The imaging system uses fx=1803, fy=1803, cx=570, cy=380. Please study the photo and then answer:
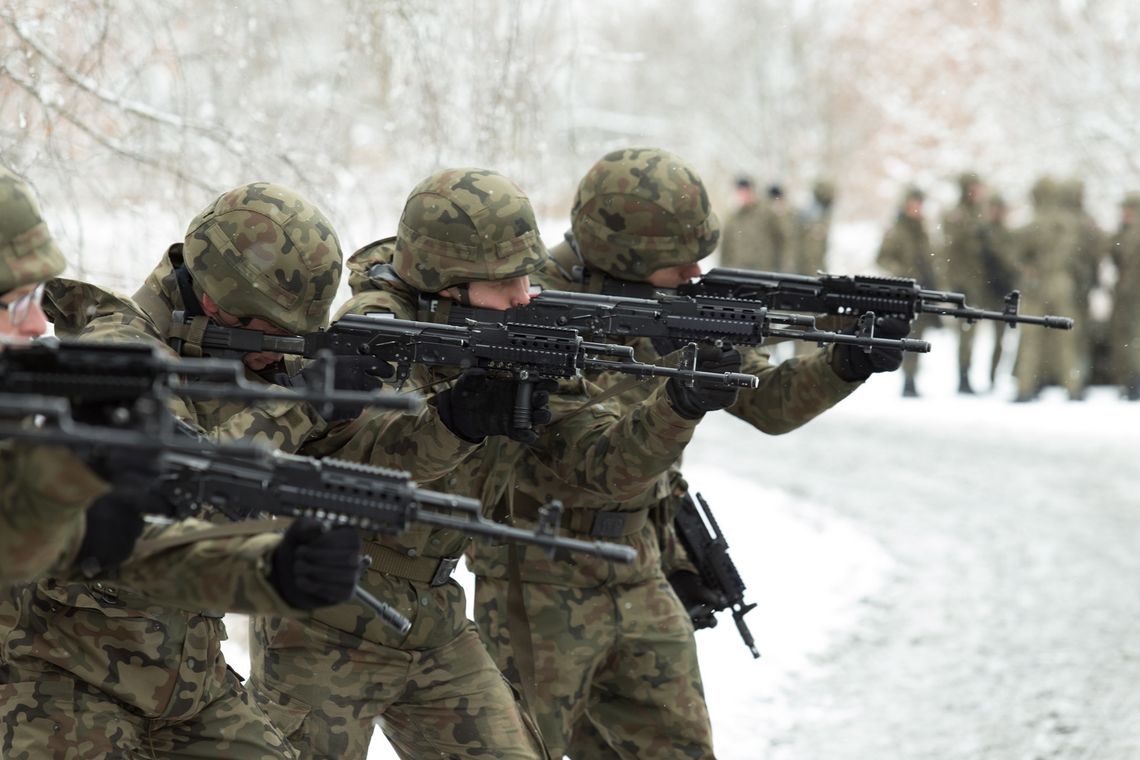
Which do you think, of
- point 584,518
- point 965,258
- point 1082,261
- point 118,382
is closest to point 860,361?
point 584,518

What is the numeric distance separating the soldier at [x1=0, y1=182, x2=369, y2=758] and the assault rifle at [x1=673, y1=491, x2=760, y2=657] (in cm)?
197

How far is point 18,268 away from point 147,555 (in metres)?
0.65

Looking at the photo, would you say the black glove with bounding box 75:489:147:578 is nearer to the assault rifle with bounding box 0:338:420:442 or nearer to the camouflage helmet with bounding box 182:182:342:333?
the assault rifle with bounding box 0:338:420:442

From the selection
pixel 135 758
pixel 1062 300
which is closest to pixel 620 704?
pixel 135 758

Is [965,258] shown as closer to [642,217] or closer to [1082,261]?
[1082,261]

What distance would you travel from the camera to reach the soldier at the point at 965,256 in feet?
60.2

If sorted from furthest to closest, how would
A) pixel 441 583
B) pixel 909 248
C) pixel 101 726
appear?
1. pixel 909 248
2. pixel 441 583
3. pixel 101 726

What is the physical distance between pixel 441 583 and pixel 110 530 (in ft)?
5.34

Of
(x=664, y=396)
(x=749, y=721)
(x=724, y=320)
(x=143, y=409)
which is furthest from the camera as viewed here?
(x=749, y=721)

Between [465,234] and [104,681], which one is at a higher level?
[465,234]

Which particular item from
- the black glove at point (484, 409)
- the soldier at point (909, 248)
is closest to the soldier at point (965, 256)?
the soldier at point (909, 248)

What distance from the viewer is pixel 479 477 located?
5.52m

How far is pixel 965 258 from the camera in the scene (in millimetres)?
18453

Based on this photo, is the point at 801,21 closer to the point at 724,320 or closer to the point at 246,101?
the point at 246,101
